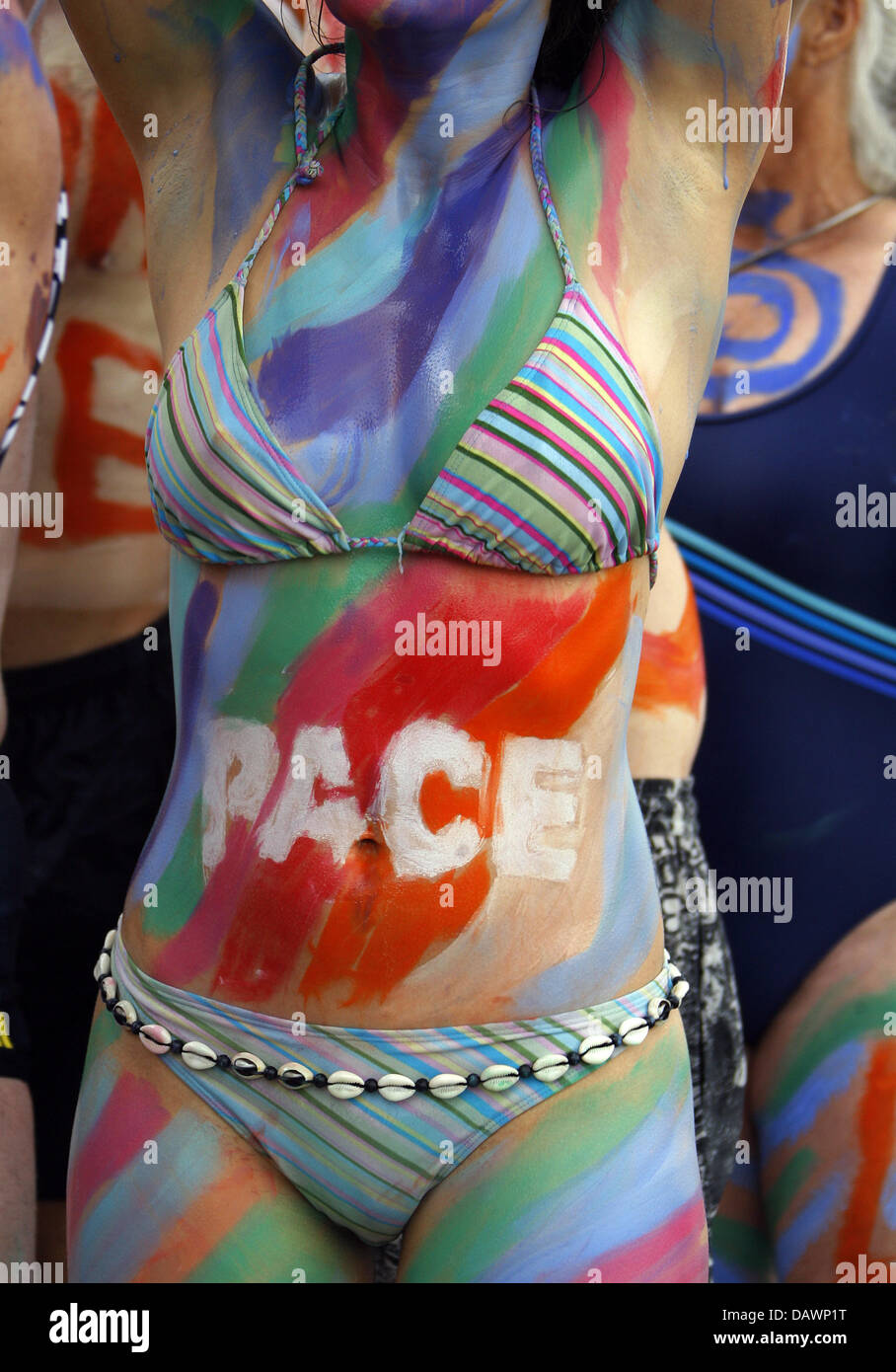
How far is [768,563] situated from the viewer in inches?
97.9

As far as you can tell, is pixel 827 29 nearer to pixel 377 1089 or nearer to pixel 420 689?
pixel 420 689

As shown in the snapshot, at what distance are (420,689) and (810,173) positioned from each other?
5.11ft

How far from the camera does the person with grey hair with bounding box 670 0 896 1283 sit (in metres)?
2.45

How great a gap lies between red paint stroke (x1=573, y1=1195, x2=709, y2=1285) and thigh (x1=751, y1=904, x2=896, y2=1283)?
840 mm

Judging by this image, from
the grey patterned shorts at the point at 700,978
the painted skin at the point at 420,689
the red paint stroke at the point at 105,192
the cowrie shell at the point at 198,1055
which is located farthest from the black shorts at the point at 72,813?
the cowrie shell at the point at 198,1055

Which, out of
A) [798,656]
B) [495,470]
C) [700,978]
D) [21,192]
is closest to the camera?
[495,470]

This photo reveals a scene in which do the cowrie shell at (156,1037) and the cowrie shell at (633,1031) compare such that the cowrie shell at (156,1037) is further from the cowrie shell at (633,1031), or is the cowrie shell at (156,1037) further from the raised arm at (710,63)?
the raised arm at (710,63)

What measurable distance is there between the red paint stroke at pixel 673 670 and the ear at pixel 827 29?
3.13 ft

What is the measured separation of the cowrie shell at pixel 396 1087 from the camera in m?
1.42

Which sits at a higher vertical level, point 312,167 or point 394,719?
point 312,167

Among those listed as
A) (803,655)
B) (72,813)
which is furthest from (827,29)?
(72,813)

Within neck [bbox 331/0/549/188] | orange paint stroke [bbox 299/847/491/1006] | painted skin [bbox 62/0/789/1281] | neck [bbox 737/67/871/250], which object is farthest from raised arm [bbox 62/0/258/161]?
neck [bbox 737/67/871/250]

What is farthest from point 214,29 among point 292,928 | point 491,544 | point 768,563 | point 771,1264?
point 771,1264

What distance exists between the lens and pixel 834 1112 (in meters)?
2.34
